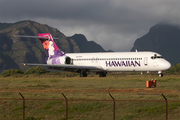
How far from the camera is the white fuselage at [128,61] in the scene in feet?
150

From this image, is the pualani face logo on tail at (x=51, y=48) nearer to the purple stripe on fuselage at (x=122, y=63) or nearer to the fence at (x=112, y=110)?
the purple stripe on fuselage at (x=122, y=63)

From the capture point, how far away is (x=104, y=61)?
1988 inches

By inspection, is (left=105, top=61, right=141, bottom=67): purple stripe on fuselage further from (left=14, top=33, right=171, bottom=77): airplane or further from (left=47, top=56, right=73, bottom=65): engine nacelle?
(left=47, top=56, right=73, bottom=65): engine nacelle

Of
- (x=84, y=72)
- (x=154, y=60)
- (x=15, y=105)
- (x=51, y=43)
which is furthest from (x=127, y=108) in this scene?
(x=51, y=43)

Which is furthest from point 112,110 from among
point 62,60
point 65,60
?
point 62,60

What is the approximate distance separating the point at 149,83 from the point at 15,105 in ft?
48.9

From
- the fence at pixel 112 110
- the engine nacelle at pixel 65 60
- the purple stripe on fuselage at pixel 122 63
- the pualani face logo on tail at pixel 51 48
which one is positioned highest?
the pualani face logo on tail at pixel 51 48

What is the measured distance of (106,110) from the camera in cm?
2052

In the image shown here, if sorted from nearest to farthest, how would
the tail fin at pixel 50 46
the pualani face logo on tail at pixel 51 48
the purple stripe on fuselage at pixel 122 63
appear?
the purple stripe on fuselage at pixel 122 63
the pualani face logo on tail at pixel 51 48
the tail fin at pixel 50 46

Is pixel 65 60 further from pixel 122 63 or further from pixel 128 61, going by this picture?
pixel 128 61

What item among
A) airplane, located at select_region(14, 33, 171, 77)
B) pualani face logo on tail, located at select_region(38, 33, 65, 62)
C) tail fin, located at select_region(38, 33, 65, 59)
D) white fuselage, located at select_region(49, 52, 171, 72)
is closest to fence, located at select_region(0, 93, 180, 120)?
white fuselage, located at select_region(49, 52, 171, 72)

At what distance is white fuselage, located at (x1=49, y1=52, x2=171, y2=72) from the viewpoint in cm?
4559

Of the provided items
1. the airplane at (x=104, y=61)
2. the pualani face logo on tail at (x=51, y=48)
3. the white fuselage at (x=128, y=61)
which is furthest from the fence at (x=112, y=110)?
the pualani face logo on tail at (x=51, y=48)

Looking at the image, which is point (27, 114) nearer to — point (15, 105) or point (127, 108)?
point (15, 105)
